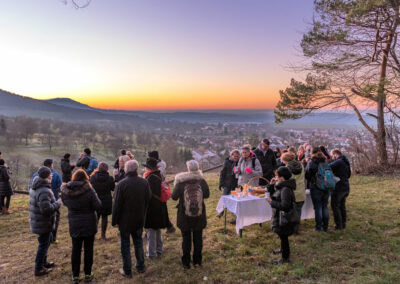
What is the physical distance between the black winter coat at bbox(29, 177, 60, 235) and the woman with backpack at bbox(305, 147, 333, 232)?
467 centimetres

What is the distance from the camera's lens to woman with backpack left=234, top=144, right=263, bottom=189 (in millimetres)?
5527

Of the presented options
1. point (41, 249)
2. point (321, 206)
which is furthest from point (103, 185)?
point (321, 206)

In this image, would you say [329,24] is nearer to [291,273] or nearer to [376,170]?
[376,170]

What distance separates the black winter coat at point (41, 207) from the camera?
3564 mm

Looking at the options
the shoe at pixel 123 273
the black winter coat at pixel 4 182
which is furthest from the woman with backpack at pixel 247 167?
the black winter coat at pixel 4 182

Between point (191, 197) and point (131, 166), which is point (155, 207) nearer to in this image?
point (191, 197)

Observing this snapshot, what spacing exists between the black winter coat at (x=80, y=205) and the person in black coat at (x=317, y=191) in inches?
159

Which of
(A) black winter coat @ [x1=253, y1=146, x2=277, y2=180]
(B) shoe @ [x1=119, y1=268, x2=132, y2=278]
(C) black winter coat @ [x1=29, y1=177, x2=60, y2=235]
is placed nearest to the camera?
(C) black winter coat @ [x1=29, y1=177, x2=60, y2=235]

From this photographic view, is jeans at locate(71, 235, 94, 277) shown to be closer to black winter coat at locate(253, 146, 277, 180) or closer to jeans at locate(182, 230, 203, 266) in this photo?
jeans at locate(182, 230, 203, 266)

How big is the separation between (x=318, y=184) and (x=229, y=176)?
201 cm

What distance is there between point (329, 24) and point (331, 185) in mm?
10137

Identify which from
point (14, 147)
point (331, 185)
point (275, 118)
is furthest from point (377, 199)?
point (14, 147)

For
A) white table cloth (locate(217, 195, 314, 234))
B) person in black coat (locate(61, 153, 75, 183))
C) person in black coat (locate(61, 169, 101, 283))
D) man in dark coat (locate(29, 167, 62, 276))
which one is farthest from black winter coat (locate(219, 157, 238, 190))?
person in black coat (locate(61, 153, 75, 183))

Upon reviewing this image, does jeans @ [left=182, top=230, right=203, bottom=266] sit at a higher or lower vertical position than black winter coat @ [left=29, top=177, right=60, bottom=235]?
lower
